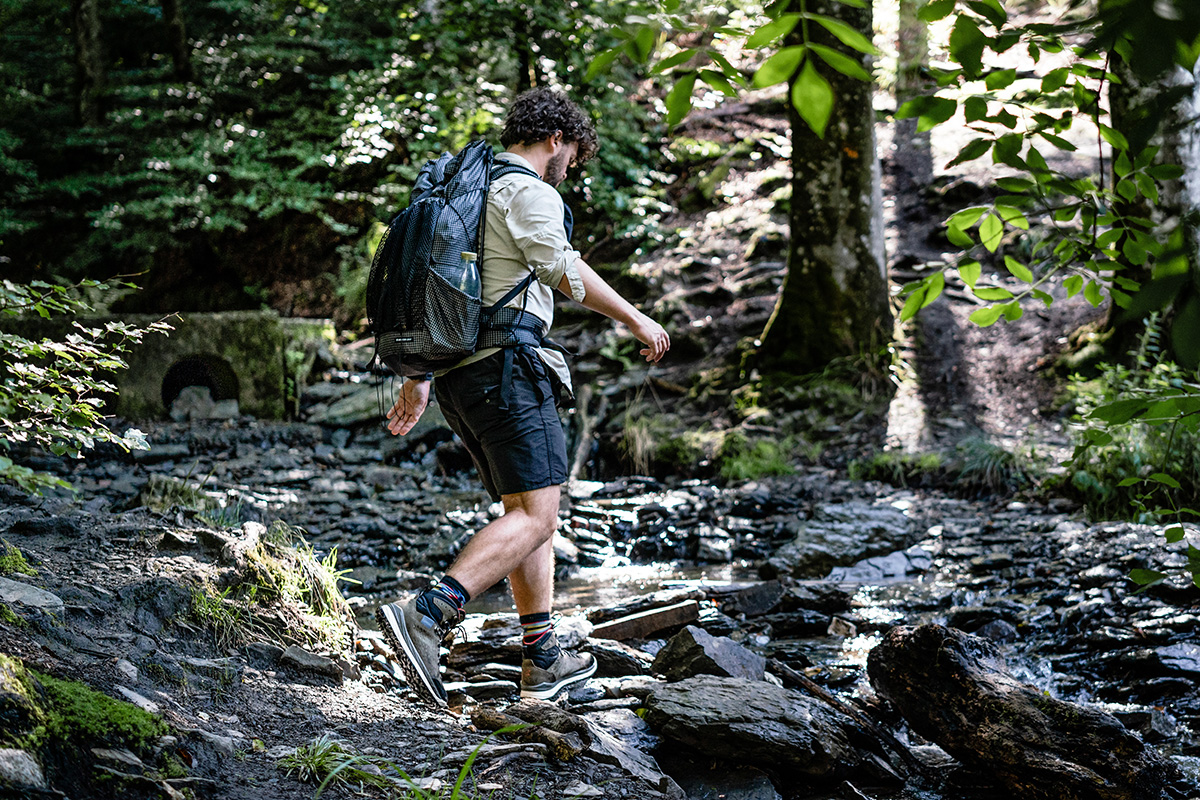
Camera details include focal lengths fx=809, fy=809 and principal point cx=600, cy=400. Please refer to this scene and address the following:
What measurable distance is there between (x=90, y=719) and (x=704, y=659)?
83.7 inches

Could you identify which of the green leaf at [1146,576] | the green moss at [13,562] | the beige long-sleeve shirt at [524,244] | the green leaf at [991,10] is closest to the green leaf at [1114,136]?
the green leaf at [991,10]

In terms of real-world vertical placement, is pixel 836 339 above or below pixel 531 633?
above

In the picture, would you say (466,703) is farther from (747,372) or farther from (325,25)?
(325,25)

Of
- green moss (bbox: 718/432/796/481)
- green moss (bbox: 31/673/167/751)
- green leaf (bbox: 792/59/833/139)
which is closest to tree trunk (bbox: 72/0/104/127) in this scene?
green moss (bbox: 718/432/796/481)

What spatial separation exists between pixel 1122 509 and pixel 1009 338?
398 cm

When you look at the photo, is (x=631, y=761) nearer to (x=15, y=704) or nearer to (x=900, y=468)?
(x=15, y=704)

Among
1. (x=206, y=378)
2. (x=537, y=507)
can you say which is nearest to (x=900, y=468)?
(x=537, y=507)

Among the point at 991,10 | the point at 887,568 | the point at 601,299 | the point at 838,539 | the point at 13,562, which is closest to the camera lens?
the point at 991,10

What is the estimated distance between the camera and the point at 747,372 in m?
9.33

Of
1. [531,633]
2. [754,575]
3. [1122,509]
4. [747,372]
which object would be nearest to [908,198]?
[747,372]

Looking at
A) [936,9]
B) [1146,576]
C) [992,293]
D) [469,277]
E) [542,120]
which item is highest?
[542,120]

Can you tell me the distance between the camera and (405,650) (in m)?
2.92

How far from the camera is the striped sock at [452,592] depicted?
2.99m

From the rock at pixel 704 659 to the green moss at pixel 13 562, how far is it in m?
2.36
